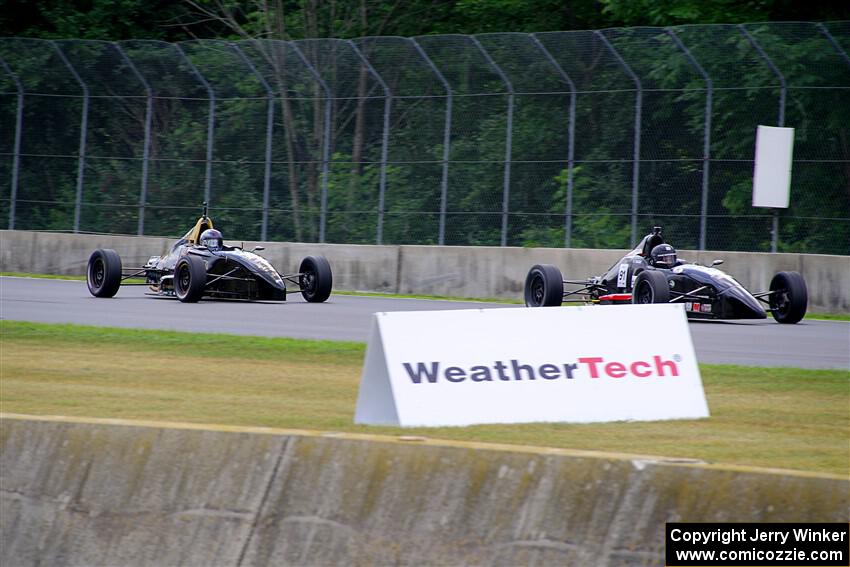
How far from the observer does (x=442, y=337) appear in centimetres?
734

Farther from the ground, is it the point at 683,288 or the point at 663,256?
the point at 663,256

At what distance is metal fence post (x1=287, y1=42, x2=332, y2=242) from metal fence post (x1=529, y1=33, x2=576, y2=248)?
431 centimetres

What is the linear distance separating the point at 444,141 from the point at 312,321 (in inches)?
337

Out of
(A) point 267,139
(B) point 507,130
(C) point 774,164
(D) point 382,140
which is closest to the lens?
(C) point 774,164

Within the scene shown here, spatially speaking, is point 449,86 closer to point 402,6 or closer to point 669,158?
point 669,158

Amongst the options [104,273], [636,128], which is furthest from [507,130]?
[104,273]

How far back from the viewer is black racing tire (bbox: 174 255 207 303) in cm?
1819

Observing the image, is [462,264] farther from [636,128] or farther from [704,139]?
[704,139]

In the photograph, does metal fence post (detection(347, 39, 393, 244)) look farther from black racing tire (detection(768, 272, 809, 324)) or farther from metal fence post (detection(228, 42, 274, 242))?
black racing tire (detection(768, 272, 809, 324))

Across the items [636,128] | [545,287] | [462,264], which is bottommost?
[545,287]

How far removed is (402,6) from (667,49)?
15.6 meters

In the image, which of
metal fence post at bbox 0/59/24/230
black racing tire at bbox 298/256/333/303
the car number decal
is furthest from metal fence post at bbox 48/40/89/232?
the car number decal

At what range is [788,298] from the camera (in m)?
16.7

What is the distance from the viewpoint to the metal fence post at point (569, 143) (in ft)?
71.1
